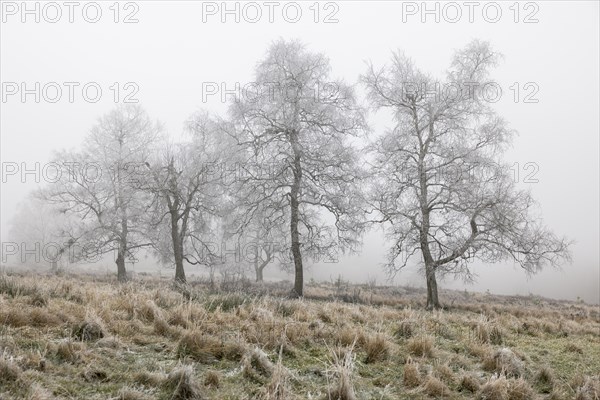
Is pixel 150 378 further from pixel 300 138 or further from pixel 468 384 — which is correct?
pixel 300 138

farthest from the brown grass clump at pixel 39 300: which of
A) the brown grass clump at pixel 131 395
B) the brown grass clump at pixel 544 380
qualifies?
the brown grass clump at pixel 544 380

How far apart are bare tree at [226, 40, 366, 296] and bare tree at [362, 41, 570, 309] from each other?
1.36 metres

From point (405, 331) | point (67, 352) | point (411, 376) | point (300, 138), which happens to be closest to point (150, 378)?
point (67, 352)

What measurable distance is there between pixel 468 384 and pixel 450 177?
40.5 feet

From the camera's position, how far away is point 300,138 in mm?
15766

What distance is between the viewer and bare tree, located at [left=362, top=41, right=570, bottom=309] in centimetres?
1432

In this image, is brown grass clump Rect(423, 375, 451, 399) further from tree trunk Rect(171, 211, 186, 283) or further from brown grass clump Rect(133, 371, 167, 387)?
tree trunk Rect(171, 211, 186, 283)

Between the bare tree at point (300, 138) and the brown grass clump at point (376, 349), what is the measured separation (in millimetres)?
10969

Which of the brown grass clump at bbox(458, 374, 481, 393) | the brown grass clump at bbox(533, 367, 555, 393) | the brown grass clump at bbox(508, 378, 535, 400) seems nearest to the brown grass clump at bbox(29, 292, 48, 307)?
the brown grass clump at bbox(458, 374, 481, 393)

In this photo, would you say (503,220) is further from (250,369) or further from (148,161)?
(148,161)

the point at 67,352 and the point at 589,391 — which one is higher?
the point at 67,352

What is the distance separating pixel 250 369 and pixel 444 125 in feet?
47.0

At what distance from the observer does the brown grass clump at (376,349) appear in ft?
14.5

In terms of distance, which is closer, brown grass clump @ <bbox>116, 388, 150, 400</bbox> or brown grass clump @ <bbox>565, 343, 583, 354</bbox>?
brown grass clump @ <bbox>116, 388, 150, 400</bbox>
